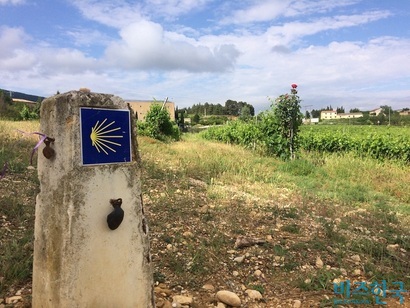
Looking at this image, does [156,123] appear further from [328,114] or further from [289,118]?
[328,114]

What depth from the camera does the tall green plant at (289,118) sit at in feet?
31.3

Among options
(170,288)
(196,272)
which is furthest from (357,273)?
(170,288)

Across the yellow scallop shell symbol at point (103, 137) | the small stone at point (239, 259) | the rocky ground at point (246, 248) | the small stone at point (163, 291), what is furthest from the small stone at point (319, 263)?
the yellow scallop shell symbol at point (103, 137)

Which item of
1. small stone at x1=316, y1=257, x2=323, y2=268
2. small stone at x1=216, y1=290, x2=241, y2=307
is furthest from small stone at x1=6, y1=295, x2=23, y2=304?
small stone at x1=316, y1=257, x2=323, y2=268

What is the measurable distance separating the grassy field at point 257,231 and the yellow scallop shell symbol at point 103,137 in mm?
1238

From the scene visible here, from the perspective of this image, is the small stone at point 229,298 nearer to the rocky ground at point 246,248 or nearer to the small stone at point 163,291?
the rocky ground at point 246,248

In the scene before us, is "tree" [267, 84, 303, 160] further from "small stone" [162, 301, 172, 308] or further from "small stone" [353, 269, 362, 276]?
"small stone" [162, 301, 172, 308]

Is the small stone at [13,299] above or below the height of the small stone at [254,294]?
above

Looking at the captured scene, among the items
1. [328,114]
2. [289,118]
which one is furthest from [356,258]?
[328,114]

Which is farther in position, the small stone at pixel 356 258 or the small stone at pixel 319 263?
the small stone at pixel 356 258

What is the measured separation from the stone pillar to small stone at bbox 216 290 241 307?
763 mm

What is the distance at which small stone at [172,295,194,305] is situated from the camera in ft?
7.86

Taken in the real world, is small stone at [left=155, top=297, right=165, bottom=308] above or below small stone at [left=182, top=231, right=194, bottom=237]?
below

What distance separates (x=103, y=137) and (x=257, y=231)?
8.34 feet
